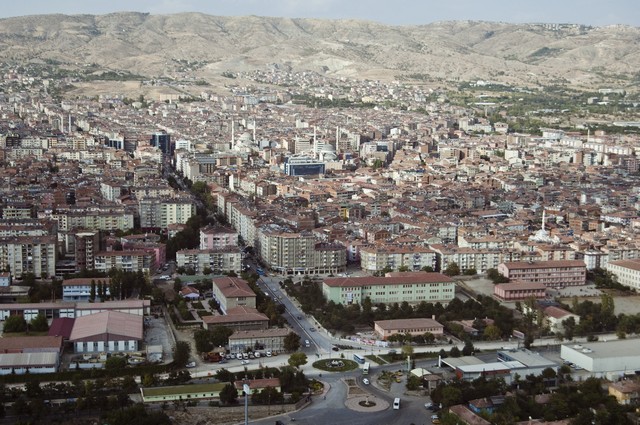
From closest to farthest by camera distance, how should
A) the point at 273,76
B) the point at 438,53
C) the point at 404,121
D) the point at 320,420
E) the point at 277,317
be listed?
1. the point at 320,420
2. the point at 277,317
3. the point at 404,121
4. the point at 273,76
5. the point at 438,53

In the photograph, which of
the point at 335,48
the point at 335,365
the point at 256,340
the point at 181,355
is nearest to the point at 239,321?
the point at 256,340

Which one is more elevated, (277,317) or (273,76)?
(273,76)

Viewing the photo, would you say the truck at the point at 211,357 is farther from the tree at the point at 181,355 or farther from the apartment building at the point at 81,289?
the apartment building at the point at 81,289

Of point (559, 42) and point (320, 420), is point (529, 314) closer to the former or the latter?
point (320, 420)

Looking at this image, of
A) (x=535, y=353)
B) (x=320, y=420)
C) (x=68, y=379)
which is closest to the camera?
(x=320, y=420)

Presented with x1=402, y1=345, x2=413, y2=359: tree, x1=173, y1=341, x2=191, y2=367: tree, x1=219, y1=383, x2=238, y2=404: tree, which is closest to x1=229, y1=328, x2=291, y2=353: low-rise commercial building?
x1=173, y1=341, x2=191, y2=367: tree

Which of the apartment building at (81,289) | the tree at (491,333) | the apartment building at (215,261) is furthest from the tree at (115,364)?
the apartment building at (215,261)

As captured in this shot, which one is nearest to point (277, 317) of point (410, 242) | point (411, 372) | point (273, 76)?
point (411, 372)
